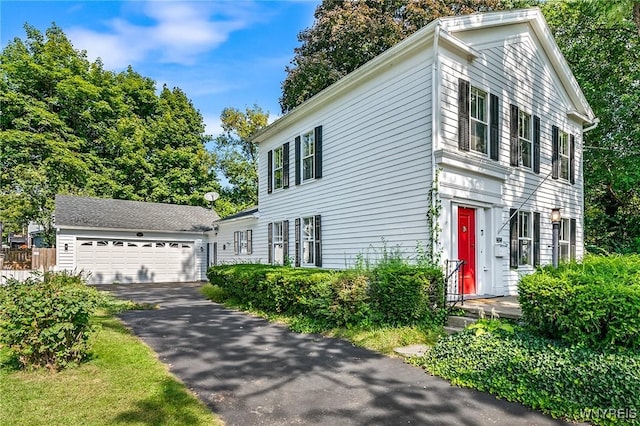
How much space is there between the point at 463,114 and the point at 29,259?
22.0 metres

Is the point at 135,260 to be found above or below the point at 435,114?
below

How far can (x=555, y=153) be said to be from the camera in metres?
11.9

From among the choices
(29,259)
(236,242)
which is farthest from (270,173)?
(29,259)

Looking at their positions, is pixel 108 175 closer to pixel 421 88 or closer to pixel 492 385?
pixel 421 88

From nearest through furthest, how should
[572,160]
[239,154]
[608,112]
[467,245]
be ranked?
[467,245] → [572,160] → [608,112] → [239,154]

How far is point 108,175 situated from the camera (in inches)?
1075

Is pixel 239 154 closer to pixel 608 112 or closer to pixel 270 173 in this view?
pixel 270 173

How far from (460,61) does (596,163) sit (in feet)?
34.0

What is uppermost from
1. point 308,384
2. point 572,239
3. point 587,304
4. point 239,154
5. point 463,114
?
point 239,154

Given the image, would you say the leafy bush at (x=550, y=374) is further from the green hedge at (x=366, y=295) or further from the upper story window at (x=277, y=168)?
the upper story window at (x=277, y=168)

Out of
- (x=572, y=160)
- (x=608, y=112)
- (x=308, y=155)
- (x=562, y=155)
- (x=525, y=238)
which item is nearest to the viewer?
(x=525, y=238)

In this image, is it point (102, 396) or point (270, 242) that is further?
point (270, 242)

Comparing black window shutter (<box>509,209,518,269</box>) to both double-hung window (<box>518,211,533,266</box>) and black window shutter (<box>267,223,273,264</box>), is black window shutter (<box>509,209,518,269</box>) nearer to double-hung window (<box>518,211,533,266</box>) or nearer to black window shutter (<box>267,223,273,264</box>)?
double-hung window (<box>518,211,533,266</box>)

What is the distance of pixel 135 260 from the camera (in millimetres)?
20203
